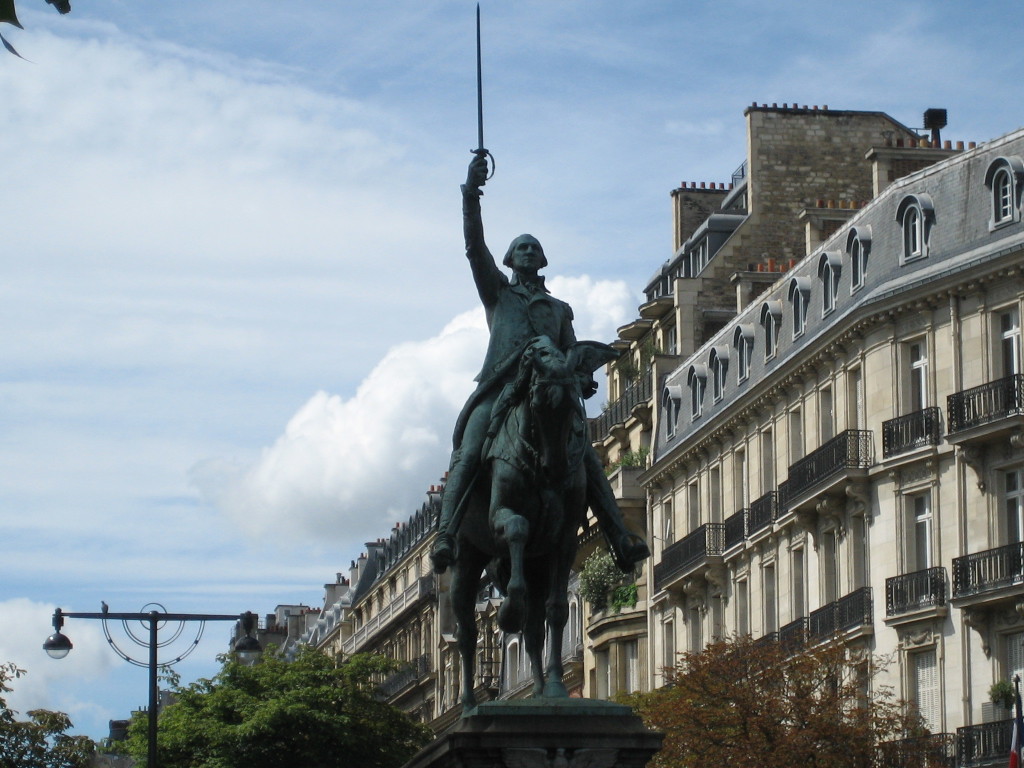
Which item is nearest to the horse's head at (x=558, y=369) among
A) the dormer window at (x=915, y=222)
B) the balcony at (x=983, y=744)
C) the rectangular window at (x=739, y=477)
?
the balcony at (x=983, y=744)

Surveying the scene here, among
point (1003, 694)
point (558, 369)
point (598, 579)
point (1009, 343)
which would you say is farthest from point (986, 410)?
point (558, 369)

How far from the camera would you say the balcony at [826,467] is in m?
49.4

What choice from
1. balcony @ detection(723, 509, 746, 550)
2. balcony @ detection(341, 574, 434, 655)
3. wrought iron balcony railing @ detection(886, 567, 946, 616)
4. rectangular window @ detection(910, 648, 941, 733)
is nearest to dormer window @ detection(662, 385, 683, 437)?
balcony @ detection(723, 509, 746, 550)

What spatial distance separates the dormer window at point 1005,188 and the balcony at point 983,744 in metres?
9.97

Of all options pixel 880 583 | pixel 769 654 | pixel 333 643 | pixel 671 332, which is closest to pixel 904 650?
pixel 880 583

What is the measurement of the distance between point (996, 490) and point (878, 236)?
7595 millimetres

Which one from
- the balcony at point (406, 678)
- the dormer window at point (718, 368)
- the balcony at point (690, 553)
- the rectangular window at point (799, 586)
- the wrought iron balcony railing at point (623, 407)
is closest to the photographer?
the rectangular window at point (799, 586)

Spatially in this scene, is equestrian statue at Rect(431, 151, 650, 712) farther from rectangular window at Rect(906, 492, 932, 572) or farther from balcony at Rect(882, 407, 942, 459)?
rectangular window at Rect(906, 492, 932, 572)

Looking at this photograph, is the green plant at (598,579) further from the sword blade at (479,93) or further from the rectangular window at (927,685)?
the sword blade at (479,93)

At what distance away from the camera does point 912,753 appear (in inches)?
1560

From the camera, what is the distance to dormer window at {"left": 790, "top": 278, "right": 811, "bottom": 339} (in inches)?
2132

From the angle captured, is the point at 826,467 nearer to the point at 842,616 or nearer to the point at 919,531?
the point at 842,616

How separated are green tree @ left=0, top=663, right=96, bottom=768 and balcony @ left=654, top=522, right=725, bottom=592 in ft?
58.9

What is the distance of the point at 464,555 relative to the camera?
16094 millimetres
